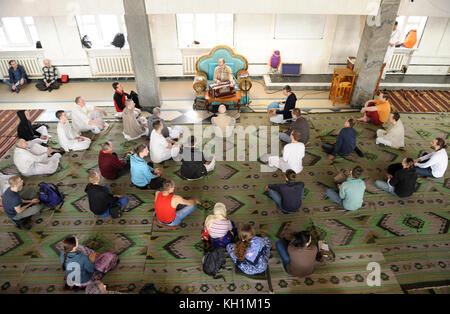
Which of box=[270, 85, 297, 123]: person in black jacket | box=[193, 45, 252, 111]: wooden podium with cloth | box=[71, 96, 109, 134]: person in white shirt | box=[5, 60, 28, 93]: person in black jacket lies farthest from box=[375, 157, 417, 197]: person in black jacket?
box=[5, 60, 28, 93]: person in black jacket

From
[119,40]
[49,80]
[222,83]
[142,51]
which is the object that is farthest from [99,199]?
[49,80]

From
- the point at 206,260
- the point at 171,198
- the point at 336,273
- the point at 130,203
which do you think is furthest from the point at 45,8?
the point at 336,273

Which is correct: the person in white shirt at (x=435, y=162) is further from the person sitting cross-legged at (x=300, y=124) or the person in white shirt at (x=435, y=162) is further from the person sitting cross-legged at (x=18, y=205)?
the person sitting cross-legged at (x=18, y=205)

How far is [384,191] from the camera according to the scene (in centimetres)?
531

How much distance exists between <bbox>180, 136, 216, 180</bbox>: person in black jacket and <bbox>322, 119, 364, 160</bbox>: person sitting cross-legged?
2.51 meters

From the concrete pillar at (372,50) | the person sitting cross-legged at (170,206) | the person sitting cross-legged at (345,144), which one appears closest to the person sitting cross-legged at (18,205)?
the person sitting cross-legged at (170,206)

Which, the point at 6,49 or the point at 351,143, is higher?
the point at 6,49

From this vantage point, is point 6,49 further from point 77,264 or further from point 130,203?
point 77,264

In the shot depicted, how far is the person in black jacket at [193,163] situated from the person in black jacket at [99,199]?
1.16m

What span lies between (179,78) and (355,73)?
5144mm

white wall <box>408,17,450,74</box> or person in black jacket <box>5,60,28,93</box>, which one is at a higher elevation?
white wall <box>408,17,450,74</box>

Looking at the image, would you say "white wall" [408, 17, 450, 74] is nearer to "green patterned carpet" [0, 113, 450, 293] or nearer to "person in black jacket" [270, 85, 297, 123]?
"green patterned carpet" [0, 113, 450, 293]

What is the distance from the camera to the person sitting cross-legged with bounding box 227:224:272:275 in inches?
144

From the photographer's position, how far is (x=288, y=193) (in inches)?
180
